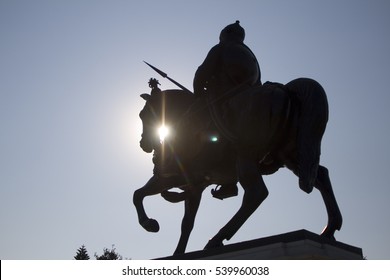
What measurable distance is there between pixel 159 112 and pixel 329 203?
278 cm

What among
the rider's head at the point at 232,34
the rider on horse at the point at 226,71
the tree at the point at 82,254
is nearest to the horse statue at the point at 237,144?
the rider on horse at the point at 226,71

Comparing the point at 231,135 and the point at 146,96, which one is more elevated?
the point at 146,96

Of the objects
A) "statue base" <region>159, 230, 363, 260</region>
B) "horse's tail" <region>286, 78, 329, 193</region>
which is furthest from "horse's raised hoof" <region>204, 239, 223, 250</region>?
"horse's tail" <region>286, 78, 329, 193</region>

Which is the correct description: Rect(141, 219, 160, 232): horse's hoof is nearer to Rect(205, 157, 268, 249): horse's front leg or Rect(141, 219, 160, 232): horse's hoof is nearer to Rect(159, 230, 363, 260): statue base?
Rect(205, 157, 268, 249): horse's front leg

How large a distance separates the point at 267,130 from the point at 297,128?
13.8 inches

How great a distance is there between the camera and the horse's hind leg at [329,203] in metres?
6.90

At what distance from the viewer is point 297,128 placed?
6836 mm

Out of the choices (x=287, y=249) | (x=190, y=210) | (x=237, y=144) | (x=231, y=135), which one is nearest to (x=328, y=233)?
(x=287, y=249)

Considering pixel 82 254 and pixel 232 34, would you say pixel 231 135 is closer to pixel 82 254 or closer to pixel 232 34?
pixel 232 34

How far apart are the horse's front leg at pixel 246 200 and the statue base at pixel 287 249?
1.11ft

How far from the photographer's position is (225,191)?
321 inches

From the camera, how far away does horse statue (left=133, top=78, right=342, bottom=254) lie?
678 cm
